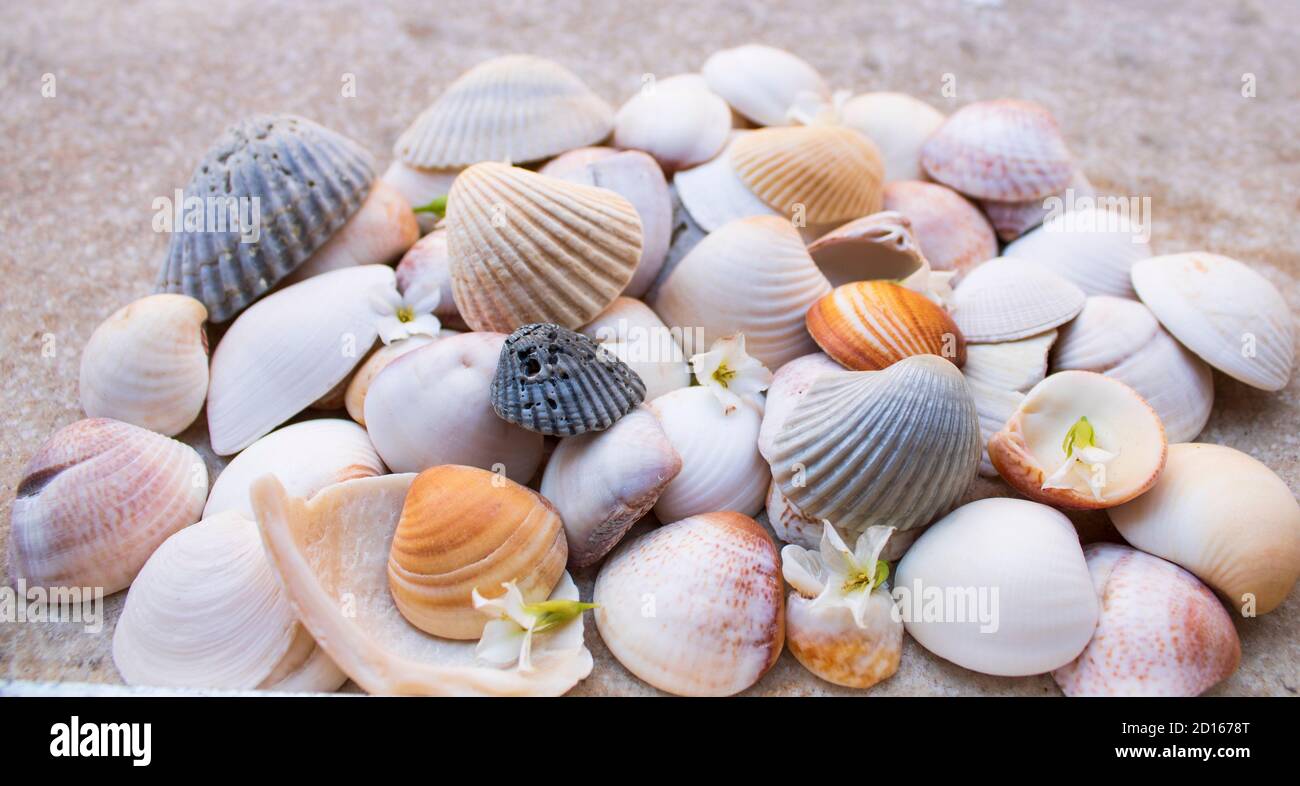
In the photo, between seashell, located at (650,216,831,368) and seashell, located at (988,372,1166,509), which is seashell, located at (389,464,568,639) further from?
seashell, located at (988,372,1166,509)

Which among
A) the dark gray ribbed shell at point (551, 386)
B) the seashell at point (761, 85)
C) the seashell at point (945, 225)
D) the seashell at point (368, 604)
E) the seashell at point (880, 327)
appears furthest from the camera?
the seashell at point (761, 85)

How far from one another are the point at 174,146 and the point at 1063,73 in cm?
187

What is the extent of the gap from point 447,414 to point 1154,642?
0.81 m

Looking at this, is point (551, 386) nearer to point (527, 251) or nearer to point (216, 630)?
point (527, 251)

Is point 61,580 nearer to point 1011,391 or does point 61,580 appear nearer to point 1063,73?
point 1011,391

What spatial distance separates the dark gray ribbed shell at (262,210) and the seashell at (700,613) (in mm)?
683

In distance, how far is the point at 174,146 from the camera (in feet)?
5.71

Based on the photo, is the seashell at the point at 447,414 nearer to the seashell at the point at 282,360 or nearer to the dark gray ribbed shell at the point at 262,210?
the seashell at the point at 282,360

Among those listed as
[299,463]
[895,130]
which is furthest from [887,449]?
[895,130]

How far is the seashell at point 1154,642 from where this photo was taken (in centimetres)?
96

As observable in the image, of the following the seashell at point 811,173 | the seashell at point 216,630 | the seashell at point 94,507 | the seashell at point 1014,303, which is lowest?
the seashell at point 216,630

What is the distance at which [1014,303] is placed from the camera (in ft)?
4.19

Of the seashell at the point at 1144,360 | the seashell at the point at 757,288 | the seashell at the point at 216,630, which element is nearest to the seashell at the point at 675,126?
the seashell at the point at 757,288
